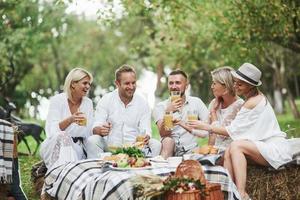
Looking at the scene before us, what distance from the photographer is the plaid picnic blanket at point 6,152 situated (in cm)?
646

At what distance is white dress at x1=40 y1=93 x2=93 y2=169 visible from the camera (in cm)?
Result: 730

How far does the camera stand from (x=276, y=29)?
1373cm

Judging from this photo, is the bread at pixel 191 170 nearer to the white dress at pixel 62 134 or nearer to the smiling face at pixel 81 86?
the white dress at pixel 62 134

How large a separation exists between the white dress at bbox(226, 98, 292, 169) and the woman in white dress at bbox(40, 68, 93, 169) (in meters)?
1.67

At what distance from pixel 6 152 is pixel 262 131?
262 cm

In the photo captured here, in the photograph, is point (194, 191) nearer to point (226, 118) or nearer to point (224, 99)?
point (226, 118)

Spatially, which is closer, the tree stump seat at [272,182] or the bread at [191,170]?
the bread at [191,170]

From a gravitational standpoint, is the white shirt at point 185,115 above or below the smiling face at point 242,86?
below

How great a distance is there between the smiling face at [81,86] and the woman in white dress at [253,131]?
56.0 inches

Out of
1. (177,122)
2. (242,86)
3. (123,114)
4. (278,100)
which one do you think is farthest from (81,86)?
(278,100)

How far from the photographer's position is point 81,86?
25.1 feet

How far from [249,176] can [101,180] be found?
1767 mm

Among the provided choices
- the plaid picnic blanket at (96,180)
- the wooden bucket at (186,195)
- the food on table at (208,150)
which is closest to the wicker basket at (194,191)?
the wooden bucket at (186,195)

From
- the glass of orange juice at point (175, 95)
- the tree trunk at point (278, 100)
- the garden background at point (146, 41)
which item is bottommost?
the glass of orange juice at point (175, 95)
